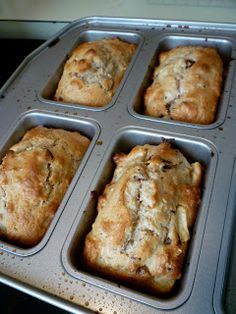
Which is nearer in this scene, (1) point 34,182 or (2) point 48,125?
(1) point 34,182

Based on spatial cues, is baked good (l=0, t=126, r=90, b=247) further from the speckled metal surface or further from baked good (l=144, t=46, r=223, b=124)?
baked good (l=144, t=46, r=223, b=124)

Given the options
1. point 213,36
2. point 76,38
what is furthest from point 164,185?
point 76,38

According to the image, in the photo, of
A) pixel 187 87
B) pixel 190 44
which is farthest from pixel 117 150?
pixel 190 44

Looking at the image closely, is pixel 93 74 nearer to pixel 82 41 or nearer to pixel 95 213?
pixel 82 41

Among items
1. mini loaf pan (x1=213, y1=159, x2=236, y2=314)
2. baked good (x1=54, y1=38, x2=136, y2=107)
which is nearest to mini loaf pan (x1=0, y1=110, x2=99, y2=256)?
baked good (x1=54, y1=38, x2=136, y2=107)

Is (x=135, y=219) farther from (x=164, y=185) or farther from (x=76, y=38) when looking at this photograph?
(x=76, y=38)

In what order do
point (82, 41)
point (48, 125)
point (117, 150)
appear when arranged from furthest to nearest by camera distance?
point (82, 41), point (48, 125), point (117, 150)
